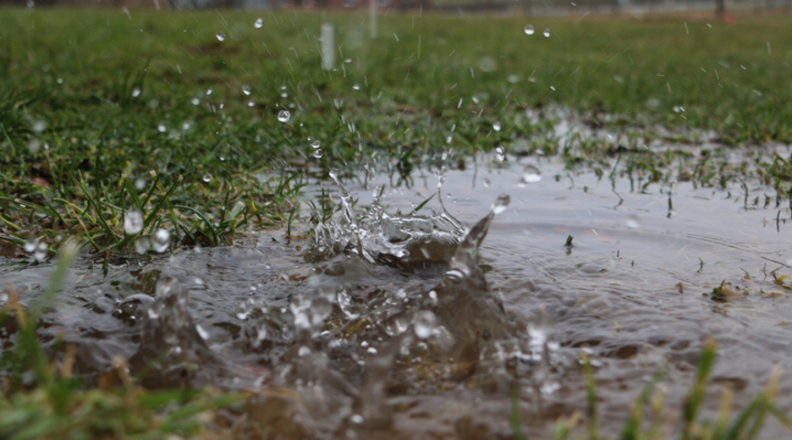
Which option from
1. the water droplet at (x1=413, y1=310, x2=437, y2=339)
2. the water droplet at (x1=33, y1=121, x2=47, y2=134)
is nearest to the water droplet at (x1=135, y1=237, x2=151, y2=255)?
the water droplet at (x1=413, y1=310, x2=437, y2=339)

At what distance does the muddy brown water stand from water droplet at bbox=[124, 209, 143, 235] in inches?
5.3

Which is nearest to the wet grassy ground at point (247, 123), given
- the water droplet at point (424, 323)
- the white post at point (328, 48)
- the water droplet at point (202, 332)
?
the white post at point (328, 48)

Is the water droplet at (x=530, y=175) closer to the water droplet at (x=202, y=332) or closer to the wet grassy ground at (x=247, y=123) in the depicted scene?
the wet grassy ground at (x=247, y=123)

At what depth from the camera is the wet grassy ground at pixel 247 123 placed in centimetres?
298

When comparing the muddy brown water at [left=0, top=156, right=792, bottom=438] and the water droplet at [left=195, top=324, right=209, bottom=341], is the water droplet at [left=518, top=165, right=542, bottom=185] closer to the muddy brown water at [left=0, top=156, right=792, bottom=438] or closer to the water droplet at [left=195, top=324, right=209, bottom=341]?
the muddy brown water at [left=0, top=156, right=792, bottom=438]

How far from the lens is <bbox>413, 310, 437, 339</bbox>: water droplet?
2119 mm

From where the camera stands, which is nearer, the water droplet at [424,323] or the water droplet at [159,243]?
the water droplet at [424,323]

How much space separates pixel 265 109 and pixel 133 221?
10.6 ft

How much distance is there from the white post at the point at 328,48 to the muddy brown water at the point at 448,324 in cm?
607

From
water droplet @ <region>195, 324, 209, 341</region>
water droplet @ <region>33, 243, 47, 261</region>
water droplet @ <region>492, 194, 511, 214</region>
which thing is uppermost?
water droplet @ <region>492, 194, 511, 214</region>

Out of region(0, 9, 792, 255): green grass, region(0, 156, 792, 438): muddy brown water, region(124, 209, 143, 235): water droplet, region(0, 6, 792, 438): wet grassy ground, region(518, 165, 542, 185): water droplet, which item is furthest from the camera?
region(518, 165, 542, 185): water droplet

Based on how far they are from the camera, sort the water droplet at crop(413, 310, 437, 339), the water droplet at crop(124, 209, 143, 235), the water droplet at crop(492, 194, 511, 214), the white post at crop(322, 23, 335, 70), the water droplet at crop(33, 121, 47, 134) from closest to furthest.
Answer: the water droplet at crop(413, 310, 437, 339) → the water droplet at crop(492, 194, 511, 214) → the water droplet at crop(124, 209, 143, 235) → the water droplet at crop(33, 121, 47, 134) → the white post at crop(322, 23, 335, 70)

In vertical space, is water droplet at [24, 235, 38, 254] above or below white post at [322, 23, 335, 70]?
below

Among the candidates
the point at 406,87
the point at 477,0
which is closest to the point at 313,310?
the point at 406,87
